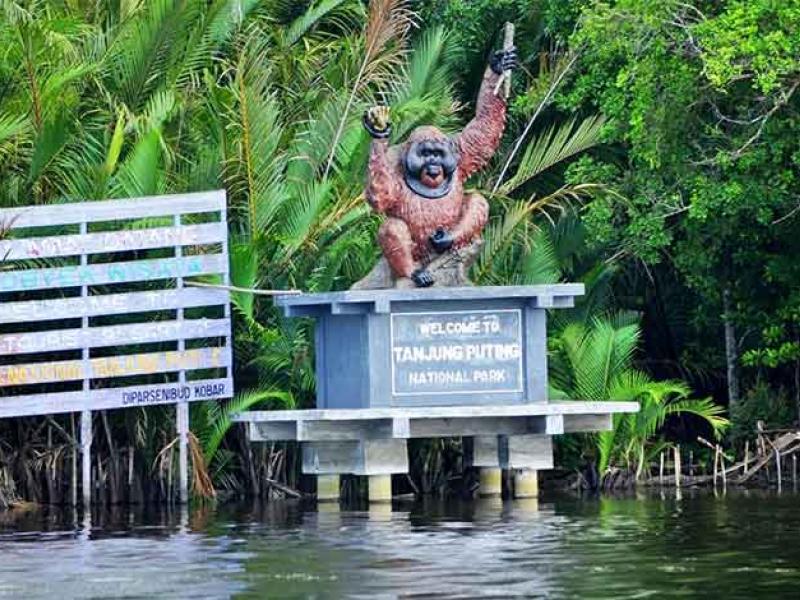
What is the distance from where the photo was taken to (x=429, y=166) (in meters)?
22.3

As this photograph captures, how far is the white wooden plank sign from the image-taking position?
73.9 ft

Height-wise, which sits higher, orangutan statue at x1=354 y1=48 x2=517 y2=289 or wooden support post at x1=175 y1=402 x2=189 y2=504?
orangutan statue at x1=354 y1=48 x2=517 y2=289

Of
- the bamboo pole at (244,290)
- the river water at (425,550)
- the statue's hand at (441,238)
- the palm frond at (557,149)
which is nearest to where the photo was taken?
the river water at (425,550)

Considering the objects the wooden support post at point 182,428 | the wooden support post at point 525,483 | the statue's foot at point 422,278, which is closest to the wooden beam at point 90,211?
the wooden support post at point 182,428

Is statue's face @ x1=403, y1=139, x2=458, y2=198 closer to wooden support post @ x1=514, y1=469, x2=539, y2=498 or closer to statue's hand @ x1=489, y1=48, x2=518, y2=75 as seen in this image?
statue's hand @ x1=489, y1=48, x2=518, y2=75

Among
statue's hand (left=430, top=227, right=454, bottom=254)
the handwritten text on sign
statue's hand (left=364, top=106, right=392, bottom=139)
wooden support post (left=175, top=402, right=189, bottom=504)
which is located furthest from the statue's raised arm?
wooden support post (left=175, top=402, right=189, bottom=504)

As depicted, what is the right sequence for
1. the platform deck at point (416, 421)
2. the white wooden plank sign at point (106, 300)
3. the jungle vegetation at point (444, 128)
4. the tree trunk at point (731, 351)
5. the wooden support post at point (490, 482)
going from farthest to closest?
1. the tree trunk at point (731, 351)
2. the wooden support post at point (490, 482)
3. the jungle vegetation at point (444, 128)
4. the white wooden plank sign at point (106, 300)
5. the platform deck at point (416, 421)

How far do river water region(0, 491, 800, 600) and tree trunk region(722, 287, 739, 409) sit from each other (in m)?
3.33

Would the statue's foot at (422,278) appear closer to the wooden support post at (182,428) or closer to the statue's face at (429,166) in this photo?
the statue's face at (429,166)

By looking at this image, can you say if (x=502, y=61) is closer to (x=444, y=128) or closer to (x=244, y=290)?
(x=244, y=290)

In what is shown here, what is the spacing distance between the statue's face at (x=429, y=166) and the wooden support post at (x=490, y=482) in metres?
2.90

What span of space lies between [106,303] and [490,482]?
Answer: 4.10 m

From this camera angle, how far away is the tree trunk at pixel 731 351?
2588 centimetres

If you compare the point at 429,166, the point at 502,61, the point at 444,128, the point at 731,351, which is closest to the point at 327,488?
the point at 429,166
